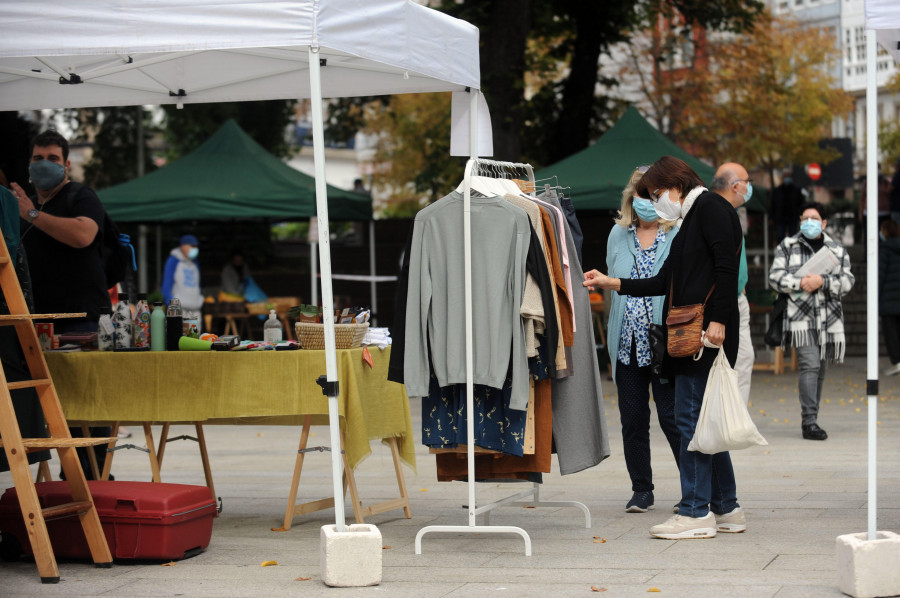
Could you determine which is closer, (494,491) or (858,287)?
(494,491)

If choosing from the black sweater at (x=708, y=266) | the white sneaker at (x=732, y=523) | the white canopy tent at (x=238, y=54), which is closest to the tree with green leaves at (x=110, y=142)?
the white canopy tent at (x=238, y=54)

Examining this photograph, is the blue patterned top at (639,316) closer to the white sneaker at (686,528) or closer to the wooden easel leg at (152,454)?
the white sneaker at (686,528)

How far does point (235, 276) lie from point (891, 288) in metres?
10.5

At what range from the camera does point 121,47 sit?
5.51 meters

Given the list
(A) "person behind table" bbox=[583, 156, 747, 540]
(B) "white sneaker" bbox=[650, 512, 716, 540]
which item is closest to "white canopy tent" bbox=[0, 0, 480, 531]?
(A) "person behind table" bbox=[583, 156, 747, 540]

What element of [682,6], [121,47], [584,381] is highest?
Answer: [682,6]

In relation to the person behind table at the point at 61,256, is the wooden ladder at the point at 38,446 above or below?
below

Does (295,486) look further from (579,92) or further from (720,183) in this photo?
(579,92)

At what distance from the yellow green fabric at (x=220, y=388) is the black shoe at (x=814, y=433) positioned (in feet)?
15.7

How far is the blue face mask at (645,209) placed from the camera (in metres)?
7.02

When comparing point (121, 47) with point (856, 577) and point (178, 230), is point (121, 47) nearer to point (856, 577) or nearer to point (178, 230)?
point (856, 577)

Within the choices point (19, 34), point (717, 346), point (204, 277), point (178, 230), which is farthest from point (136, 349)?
point (178, 230)

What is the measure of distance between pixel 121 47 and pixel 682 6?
55.2ft

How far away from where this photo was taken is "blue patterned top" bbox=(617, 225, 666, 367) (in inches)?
278
